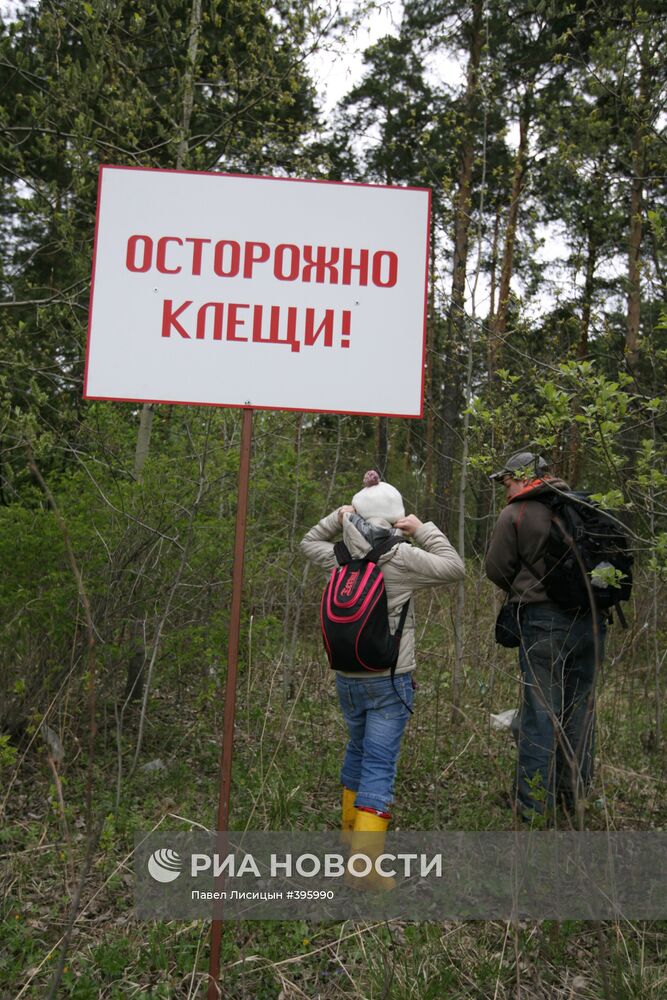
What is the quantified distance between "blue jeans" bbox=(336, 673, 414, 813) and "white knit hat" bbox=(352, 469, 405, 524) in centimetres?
71

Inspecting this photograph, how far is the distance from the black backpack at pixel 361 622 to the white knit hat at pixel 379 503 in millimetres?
182

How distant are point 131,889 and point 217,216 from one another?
110 inches

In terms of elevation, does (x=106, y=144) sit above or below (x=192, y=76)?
below

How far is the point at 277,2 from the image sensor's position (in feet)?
19.5

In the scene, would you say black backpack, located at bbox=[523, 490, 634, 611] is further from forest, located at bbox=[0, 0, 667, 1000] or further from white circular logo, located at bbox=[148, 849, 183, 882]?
white circular logo, located at bbox=[148, 849, 183, 882]

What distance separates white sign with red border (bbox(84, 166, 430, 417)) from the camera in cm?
262

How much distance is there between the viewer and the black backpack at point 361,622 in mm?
3482

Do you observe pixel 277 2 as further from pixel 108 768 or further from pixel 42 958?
pixel 42 958

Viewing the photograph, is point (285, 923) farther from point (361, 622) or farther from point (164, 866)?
point (361, 622)

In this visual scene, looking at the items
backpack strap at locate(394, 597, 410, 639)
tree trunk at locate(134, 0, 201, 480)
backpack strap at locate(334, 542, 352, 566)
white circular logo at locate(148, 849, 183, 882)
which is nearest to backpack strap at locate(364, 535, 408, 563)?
backpack strap at locate(334, 542, 352, 566)

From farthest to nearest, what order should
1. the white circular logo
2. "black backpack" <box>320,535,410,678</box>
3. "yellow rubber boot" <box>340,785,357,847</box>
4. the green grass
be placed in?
"yellow rubber boot" <box>340,785,357,847</box>
"black backpack" <box>320,535,410,678</box>
the white circular logo
the green grass

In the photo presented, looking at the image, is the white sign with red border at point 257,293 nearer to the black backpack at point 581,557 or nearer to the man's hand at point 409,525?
the man's hand at point 409,525

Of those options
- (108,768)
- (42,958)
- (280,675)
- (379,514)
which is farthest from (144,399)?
(280,675)

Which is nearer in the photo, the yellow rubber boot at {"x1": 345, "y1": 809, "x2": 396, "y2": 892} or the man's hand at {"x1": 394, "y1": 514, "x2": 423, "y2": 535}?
the yellow rubber boot at {"x1": 345, "y1": 809, "x2": 396, "y2": 892}
